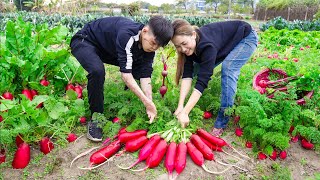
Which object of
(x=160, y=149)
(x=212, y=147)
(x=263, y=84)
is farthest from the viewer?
(x=263, y=84)

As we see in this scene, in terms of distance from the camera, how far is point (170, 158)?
262cm

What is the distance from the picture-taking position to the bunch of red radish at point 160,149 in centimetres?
265

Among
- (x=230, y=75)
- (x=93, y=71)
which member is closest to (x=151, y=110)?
(x=93, y=71)

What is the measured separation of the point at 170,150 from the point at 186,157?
0.19 m

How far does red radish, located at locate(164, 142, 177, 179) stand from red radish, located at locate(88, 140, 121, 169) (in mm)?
481

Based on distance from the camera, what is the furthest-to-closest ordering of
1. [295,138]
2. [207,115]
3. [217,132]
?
[207,115] < [217,132] < [295,138]

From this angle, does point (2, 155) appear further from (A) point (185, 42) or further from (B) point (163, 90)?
(A) point (185, 42)

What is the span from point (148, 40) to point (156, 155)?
1000 mm

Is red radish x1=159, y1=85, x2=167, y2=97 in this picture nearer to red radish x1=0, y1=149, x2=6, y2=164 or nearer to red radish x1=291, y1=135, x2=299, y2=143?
red radish x1=291, y1=135, x2=299, y2=143

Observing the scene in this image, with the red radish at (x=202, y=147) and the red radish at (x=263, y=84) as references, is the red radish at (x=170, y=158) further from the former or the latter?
the red radish at (x=263, y=84)

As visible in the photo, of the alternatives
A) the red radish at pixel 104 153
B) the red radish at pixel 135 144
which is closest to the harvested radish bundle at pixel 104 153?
the red radish at pixel 104 153

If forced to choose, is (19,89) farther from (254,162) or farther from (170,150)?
(254,162)

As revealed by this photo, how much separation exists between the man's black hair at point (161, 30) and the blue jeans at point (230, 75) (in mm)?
839

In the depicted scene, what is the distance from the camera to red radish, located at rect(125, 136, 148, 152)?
9.18ft
